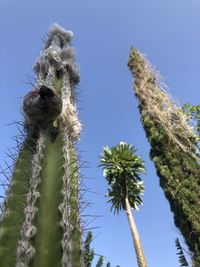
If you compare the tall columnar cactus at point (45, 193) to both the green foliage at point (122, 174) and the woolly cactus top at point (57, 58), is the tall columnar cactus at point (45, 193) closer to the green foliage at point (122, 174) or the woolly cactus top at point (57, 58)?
the woolly cactus top at point (57, 58)

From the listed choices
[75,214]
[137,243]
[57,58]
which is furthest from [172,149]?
[75,214]

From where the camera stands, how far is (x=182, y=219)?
12.6 meters

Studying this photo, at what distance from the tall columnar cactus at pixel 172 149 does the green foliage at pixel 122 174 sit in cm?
390

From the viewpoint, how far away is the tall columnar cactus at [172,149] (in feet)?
40.7

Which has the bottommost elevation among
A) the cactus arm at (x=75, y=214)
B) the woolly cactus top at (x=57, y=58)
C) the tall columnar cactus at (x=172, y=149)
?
the cactus arm at (x=75, y=214)

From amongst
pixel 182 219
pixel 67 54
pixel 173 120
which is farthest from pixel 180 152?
pixel 67 54

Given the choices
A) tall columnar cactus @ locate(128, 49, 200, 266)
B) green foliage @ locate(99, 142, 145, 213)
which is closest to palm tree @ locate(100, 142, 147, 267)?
green foliage @ locate(99, 142, 145, 213)

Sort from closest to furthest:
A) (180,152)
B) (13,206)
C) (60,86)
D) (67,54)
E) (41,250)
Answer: (41,250)
(13,206)
(60,86)
(67,54)
(180,152)

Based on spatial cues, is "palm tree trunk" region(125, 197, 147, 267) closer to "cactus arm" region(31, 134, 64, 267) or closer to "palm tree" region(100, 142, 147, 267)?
"palm tree" region(100, 142, 147, 267)

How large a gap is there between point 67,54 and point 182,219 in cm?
957

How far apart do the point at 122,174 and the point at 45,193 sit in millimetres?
17510

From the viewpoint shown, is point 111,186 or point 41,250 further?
point 111,186

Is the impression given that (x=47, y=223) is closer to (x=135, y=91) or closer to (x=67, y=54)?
(x=67, y=54)

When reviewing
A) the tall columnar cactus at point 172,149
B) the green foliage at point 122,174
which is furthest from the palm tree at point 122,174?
the tall columnar cactus at point 172,149
